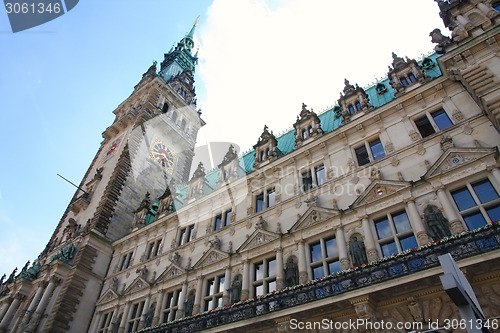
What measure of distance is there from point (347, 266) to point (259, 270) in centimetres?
465

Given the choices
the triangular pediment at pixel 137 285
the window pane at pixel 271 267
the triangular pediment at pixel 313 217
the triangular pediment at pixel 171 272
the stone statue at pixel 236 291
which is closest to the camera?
→ the triangular pediment at pixel 313 217

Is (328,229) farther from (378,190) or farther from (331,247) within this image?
(378,190)

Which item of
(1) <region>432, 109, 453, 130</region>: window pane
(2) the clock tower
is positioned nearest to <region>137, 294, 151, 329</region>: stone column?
(2) the clock tower

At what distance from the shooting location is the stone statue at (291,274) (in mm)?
14766

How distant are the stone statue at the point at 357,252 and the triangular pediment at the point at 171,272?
10137 mm

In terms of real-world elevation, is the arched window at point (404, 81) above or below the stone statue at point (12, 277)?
above

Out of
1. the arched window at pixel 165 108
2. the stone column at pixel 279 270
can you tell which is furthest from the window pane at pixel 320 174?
the arched window at pixel 165 108

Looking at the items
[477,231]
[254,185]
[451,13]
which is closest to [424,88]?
Result: [451,13]

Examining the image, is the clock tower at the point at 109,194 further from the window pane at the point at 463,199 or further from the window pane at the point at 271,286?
the window pane at the point at 463,199

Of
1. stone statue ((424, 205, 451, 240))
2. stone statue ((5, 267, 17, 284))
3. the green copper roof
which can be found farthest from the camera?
stone statue ((5, 267, 17, 284))

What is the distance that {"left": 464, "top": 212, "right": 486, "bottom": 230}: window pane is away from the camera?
11862 millimetres

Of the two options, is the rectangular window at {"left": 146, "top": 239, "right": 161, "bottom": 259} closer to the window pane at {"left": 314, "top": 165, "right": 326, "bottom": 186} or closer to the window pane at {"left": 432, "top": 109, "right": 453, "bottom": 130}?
the window pane at {"left": 314, "top": 165, "right": 326, "bottom": 186}

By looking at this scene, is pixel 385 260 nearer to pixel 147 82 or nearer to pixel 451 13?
pixel 451 13

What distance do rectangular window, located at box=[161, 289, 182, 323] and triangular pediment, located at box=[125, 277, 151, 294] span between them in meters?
1.99
